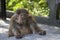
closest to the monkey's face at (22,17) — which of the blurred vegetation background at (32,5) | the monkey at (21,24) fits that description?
the monkey at (21,24)

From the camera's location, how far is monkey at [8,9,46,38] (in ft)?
15.2

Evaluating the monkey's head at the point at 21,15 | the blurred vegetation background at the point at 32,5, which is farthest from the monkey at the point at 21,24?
the blurred vegetation background at the point at 32,5

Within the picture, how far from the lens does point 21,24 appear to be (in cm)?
470

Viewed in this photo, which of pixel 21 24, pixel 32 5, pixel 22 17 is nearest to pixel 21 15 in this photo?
pixel 22 17

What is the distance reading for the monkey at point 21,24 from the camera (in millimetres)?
4633

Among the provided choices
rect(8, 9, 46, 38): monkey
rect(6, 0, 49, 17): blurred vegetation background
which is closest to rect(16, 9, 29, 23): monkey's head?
rect(8, 9, 46, 38): monkey

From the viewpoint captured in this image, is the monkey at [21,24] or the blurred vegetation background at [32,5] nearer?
the monkey at [21,24]

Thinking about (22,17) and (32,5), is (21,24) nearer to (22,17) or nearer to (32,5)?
(22,17)

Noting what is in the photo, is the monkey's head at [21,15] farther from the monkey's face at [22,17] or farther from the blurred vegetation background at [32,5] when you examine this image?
the blurred vegetation background at [32,5]

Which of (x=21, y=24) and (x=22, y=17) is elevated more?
(x=22, y=17)

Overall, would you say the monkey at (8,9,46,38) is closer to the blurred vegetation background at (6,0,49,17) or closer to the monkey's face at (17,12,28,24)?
the monkey's face at (17,12,28,24)

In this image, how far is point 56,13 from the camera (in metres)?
6.39

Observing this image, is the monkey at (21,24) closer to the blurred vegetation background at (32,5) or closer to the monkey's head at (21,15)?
the monkey's head at (21,15)

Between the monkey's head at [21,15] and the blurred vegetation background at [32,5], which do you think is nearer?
the monkey's head at [21,15]
